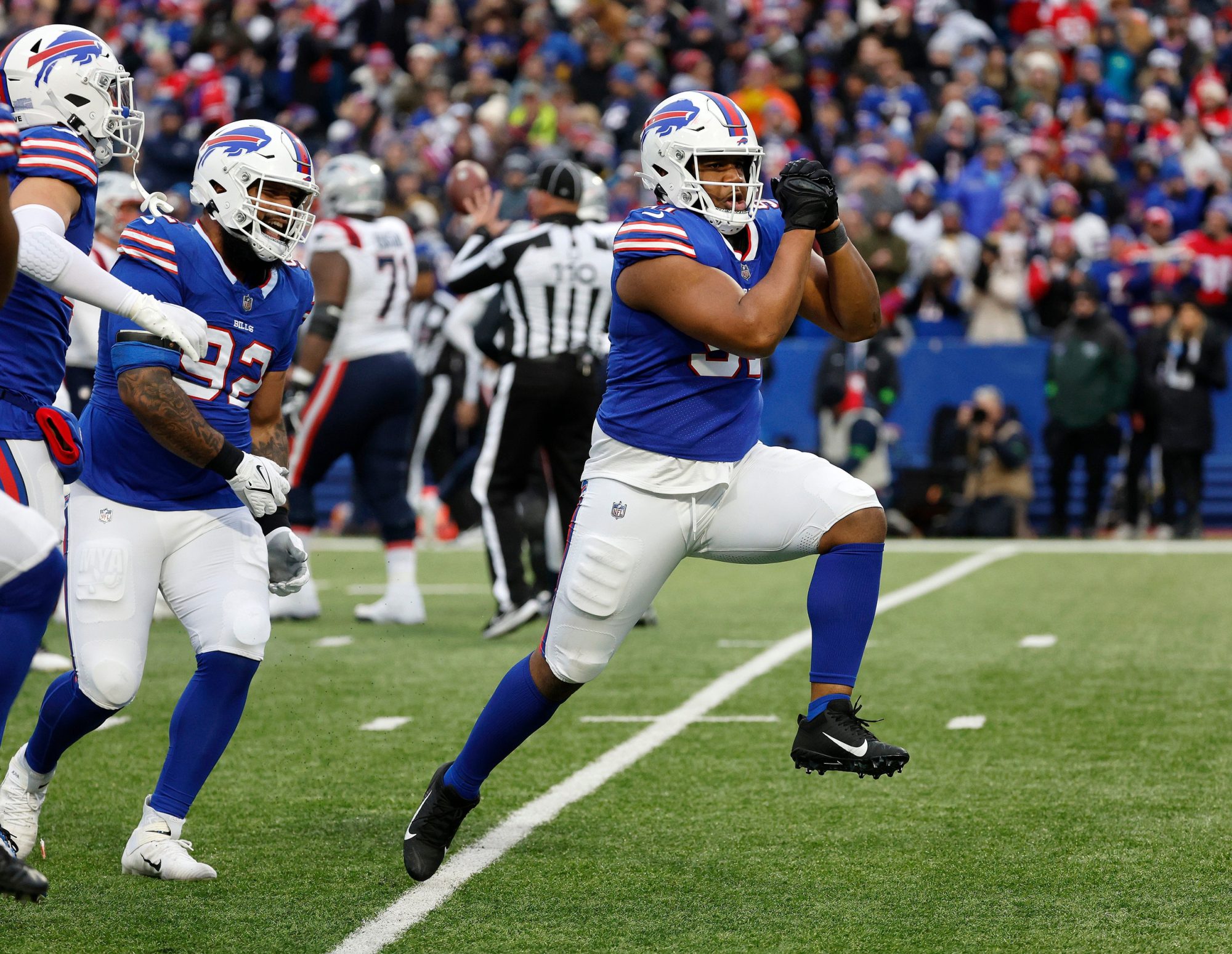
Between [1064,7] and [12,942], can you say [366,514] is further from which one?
[12,942]

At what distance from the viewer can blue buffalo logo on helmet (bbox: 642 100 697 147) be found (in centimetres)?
385

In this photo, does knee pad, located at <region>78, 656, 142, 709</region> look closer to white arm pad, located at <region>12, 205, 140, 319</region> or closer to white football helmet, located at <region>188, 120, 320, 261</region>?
white arm pad, located at <region>12, 205, 140, 319</region>

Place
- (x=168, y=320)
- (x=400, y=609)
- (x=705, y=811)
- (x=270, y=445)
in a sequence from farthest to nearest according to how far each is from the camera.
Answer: (x=400, y=609), (x=705, y=811), (x=270, y=445), (x=168, y=320)

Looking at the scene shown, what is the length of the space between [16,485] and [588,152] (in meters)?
12.2

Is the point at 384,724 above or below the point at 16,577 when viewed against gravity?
below

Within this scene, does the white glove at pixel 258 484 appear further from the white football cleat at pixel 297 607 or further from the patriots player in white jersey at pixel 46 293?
the white football cleat at pixel 297 607

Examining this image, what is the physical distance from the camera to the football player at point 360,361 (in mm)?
7852

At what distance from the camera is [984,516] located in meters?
13.5

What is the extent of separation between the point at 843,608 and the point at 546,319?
4106 mm

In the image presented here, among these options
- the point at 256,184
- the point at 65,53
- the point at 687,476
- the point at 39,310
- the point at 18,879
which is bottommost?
the point at 18,879

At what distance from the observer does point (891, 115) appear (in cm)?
1639

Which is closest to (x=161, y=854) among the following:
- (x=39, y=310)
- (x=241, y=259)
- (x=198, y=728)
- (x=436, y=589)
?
(x=198, y=728)

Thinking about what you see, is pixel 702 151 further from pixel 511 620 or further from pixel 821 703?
pixel 511 620

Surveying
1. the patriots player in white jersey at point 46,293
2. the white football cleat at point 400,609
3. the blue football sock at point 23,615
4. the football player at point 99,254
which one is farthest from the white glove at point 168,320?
the white football cleat at point 400,609
